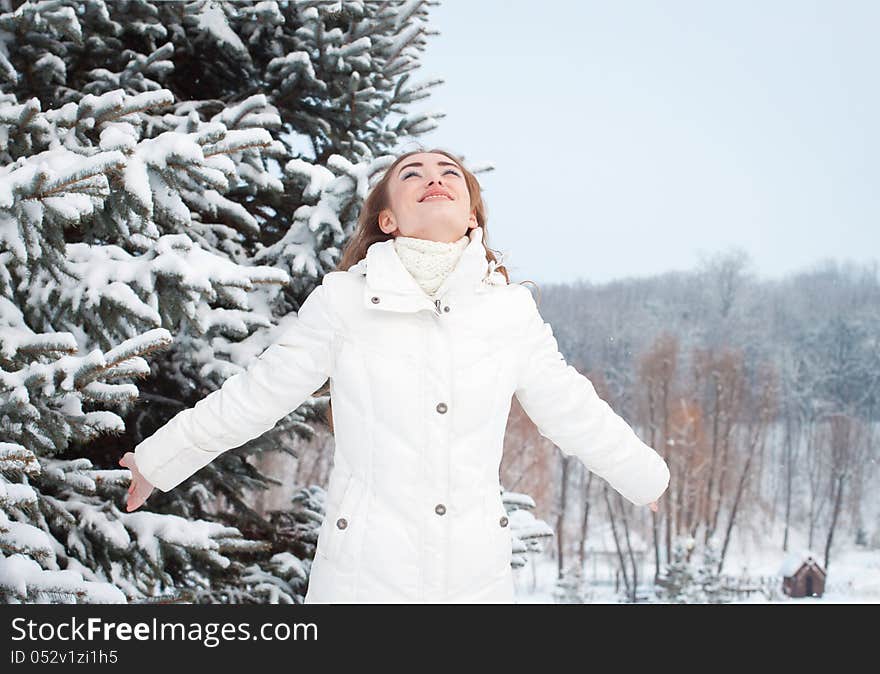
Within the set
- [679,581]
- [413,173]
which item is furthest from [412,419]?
[679,581]

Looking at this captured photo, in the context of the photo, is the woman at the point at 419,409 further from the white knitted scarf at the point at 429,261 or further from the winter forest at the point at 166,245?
the winter forest at the point at 166,245

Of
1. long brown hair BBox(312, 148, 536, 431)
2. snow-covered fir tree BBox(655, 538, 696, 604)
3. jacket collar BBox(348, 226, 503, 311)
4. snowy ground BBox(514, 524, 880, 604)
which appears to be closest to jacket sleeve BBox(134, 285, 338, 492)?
jacket collar BBox(348, 226, 503, 311)

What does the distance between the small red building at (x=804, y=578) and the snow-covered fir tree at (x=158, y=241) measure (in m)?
9.72

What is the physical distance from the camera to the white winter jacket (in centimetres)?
181

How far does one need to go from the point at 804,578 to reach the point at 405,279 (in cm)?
1153

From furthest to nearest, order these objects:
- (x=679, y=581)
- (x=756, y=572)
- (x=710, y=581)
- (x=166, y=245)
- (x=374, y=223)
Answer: (x=756, y=572)
(x=710, y=581)
(x=679, y=581)
(x=166, y=245)
(x=374, y=223)

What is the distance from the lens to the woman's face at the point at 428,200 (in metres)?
1.97

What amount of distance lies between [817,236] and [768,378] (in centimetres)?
325

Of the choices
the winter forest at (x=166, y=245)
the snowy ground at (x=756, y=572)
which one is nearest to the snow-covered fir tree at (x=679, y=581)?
the snowy ground at (x=756, y=572)

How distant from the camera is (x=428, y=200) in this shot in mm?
1991

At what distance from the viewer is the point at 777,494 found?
1266 cm

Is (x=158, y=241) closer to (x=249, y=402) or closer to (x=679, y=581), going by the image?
(x=249, y=402)
